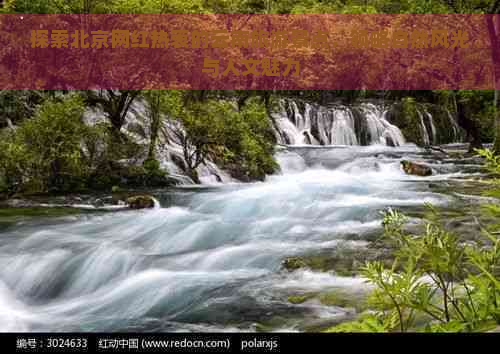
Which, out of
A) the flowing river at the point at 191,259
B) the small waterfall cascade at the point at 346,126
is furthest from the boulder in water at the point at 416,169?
the small waterfall cascade at the point at 346,126

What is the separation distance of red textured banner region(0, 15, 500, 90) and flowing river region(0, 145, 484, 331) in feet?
14.6

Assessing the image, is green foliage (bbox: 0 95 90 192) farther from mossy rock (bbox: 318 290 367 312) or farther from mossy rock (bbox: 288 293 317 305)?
mossy rock (bbox: 318 290 367 312)

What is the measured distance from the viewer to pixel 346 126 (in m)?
22.5

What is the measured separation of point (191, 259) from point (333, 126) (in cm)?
1630

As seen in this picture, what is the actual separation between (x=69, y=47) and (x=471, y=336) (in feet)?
48.2

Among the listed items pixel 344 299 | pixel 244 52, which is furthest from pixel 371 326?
pixel 244 52

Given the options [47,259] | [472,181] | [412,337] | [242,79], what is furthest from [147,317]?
[242,79]

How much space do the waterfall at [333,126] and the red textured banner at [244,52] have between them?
6.68 ft

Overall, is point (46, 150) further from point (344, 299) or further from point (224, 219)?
point (344, 299)

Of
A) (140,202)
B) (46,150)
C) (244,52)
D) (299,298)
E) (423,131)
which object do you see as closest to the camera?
(299,298)

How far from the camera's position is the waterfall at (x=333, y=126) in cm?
2155

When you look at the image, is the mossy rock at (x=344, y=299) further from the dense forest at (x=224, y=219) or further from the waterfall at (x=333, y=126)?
the waterfall at (x=333, y=126)

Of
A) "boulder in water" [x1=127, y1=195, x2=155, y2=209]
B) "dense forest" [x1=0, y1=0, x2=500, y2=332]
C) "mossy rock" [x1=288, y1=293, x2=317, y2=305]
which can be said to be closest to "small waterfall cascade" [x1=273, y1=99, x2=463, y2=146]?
"dense forest" [x1=0, y1=0, x2=500, y2=332]

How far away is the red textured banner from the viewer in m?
13.5
